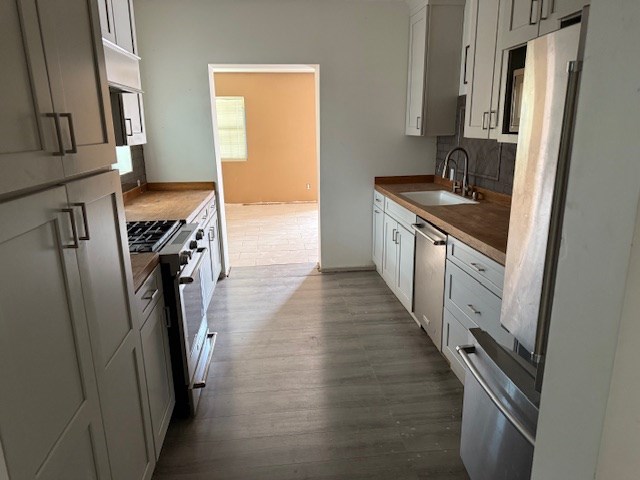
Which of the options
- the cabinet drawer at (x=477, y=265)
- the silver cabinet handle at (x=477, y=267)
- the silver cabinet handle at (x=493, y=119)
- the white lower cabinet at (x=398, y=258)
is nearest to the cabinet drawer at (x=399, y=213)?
the white lower cabinet at (x=398, y=258)

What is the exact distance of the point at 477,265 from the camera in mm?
2109

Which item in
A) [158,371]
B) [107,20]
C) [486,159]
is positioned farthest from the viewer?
[486,159]

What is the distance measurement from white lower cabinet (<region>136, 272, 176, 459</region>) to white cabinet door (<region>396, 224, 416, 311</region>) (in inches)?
72.1

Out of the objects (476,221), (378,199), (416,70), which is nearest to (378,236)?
(378,199)

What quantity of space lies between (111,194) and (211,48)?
2.88 m

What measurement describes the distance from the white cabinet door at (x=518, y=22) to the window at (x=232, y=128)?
6353 millimetres

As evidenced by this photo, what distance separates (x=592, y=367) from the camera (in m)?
0.64

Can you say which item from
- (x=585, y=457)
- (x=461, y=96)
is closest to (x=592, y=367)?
(x=585, y=457)

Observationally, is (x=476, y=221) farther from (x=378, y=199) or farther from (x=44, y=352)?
(x=44, y=352)

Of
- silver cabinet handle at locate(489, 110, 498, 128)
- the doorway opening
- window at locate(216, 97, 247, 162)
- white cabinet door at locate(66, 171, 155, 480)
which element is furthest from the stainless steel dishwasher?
window at locate(216, 97, 247, 162)

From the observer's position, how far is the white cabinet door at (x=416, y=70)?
3650 millimetres

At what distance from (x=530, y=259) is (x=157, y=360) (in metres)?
1.57

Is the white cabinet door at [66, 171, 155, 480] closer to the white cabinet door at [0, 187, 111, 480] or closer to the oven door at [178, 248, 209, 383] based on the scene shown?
the white cabinet door at [0, 187, 111, 480]

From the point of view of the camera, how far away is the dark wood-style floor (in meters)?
1.92
